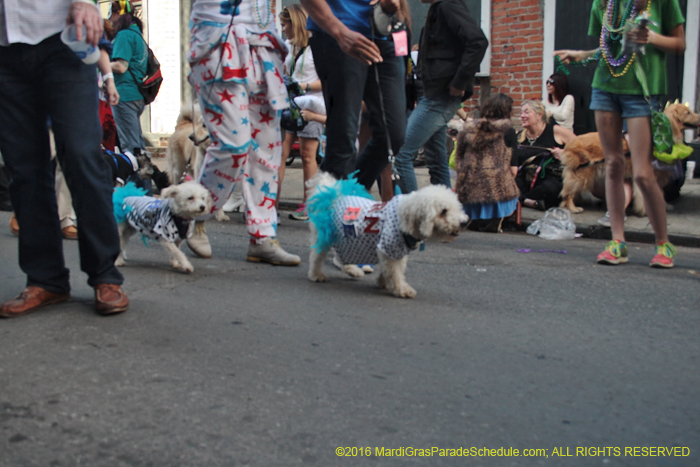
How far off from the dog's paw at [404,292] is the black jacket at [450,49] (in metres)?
2.63

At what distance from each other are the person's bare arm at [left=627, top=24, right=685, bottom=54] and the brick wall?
5851mm

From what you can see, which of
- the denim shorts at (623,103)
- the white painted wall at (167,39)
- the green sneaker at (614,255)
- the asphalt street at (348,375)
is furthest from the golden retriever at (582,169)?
the white painted wall at (167,39)

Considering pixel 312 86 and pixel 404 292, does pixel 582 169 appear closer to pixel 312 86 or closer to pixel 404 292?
pixel 312 86

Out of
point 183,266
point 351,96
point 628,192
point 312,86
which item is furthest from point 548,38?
point 183,266

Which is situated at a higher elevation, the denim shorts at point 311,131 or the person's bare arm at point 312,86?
the person's bare arm at point 312,86

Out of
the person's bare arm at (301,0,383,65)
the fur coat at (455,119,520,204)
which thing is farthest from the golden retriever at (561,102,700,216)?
the person's bare arm at (301,0,383,65)

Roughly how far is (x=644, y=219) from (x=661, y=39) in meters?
2.63

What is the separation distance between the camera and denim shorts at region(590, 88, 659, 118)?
455 cm

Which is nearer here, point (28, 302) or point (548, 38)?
point (28, 302)

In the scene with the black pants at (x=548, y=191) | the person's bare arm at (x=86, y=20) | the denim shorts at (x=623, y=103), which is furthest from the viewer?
the black pants at (x=548, y=191)

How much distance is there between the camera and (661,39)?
4.41 m

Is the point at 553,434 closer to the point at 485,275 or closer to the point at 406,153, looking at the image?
the point at 485,275

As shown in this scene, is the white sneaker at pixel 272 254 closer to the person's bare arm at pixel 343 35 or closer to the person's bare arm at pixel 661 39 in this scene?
the person's bare arm at pixel 343 35

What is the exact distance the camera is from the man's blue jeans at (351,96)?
4156 millimetres
